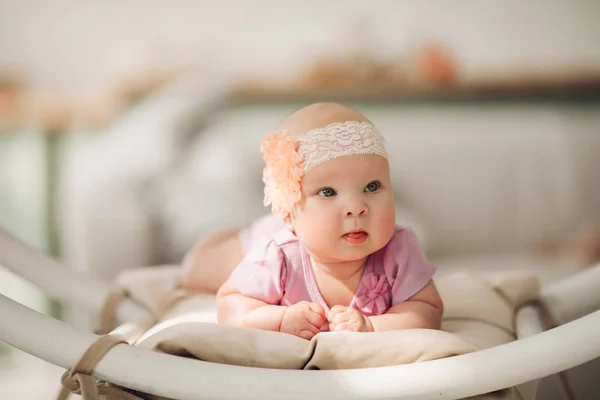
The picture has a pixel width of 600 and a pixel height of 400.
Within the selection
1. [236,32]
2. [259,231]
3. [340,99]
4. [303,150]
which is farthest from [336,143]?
[236,32]

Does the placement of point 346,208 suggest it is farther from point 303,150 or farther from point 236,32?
point 236,32

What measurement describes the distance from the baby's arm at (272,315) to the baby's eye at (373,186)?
5.9 inches

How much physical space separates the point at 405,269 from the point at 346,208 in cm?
12

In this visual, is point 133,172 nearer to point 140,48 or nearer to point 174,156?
point 174,156

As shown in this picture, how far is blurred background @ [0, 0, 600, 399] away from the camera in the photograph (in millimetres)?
2576

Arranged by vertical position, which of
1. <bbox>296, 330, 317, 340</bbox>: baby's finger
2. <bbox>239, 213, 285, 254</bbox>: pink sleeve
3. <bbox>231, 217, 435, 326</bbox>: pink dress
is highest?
<bbox>239, 213, 285, 254</bbox>: pink sleeve

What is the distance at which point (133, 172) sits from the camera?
2332 mm

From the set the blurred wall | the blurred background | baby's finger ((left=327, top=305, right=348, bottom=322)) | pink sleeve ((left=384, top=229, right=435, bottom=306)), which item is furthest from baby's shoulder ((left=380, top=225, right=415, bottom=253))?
the blurred wall

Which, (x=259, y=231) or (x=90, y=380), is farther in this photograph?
(x=259, y=231)

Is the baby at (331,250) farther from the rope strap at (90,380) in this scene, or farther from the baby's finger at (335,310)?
the rope strap at (90,380)

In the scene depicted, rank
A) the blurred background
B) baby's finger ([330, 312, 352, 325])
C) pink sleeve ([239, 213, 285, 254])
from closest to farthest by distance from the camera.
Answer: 1. baby's finger ([330, 312, 352, 325])
2. pink sleeve ([239, 213, 285, 254])
3. the blurred background

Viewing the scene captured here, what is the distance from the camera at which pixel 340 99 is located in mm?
2746

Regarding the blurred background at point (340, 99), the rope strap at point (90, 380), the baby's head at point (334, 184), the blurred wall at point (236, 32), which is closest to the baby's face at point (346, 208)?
the baby's head at point (334, 184)

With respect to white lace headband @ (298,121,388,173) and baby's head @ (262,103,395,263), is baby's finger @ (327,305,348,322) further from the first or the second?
white lace headband @ (298,121,388,173)
